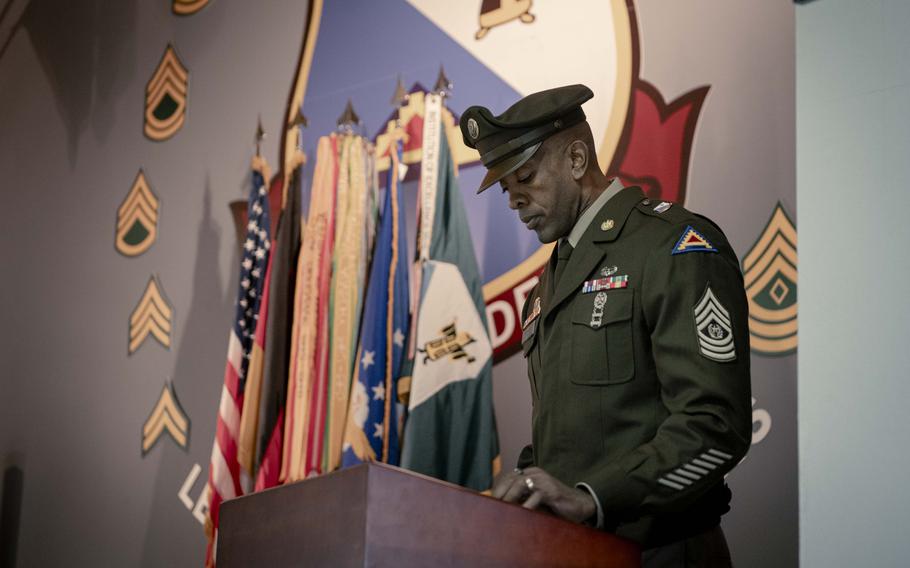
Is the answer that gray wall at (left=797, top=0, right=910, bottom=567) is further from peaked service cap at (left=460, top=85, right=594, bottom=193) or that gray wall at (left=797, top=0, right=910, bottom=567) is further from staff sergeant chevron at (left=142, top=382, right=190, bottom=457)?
staff sergeant chevron at (left=142, top=382, right=190, bottom=457)

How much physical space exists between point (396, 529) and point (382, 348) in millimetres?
2139

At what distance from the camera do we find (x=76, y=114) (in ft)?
16.5

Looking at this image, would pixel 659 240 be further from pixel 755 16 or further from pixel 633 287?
pixel 755 16

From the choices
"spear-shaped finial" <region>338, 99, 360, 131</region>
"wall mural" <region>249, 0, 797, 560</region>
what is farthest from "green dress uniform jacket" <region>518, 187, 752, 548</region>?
"spear-shaped finial" <region>338, 99, 360, 131</region>

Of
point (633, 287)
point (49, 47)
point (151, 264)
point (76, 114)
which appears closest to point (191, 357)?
point (151, 264)

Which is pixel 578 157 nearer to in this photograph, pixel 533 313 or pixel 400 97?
pixel 533 313

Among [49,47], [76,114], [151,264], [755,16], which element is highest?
[49,47]

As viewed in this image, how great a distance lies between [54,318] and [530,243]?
2430 mm

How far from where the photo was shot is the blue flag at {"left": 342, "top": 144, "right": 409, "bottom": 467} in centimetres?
329

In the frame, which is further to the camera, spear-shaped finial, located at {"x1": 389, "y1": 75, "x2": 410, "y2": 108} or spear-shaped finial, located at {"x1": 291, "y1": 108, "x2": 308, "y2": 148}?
spear-shaped finial, located at {"x1": 291, "y1": 108, "x2": 308, "y2": 148}

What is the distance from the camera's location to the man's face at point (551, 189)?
2.13 m

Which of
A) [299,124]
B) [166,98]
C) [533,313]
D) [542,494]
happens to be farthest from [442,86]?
[542,494]

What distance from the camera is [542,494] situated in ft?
5.18

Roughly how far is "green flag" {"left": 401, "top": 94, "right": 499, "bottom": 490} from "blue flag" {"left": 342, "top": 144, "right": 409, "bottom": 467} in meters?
0.11
